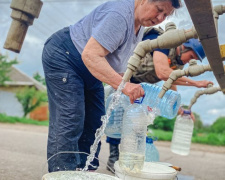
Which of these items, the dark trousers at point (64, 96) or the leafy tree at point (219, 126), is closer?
the dark trousers at point (64, 96)

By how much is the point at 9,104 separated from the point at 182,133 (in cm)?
2230

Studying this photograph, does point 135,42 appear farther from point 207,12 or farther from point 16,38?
point 207,12

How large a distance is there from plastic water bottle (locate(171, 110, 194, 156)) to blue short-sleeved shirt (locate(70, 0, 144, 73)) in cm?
227

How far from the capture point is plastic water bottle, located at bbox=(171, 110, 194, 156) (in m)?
4.60

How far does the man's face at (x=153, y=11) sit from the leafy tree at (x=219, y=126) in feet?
39.5

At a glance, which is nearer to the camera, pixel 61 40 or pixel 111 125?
pixel 61 40

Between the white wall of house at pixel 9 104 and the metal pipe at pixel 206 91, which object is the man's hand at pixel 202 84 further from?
the white wall of house at pixel 9 104

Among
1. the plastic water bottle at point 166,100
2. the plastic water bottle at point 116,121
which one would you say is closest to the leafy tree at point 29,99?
the plastic water bottle at point 116,121

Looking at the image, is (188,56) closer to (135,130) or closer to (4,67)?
(135,130)

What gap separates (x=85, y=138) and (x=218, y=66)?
4.28ft

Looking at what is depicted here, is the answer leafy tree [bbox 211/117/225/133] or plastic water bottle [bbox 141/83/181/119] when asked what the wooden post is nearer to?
plastic water bottle [bbox 141/83/181/119]

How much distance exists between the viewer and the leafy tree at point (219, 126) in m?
13.6

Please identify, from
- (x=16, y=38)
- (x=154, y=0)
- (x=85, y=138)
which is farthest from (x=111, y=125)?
(x=154, y=0)

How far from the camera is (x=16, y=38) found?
8.73 ft
